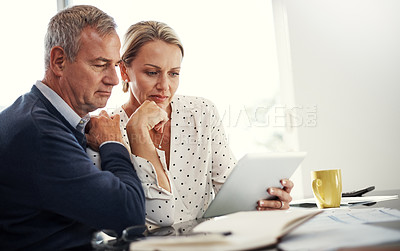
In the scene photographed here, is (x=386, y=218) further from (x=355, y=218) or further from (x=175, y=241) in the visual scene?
(x=175, y=241)

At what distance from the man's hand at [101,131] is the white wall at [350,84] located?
2.48 m

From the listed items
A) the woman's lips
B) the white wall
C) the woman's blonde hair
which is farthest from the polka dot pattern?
the white wall

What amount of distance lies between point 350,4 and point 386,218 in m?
3.10

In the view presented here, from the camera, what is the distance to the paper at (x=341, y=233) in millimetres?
646

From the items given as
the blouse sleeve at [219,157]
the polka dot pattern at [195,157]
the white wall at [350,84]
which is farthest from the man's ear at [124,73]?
the white wall at [350,84]

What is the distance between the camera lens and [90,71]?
1256mm

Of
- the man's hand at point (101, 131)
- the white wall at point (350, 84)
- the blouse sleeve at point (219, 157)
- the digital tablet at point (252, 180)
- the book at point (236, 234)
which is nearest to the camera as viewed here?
the book at point (236, 234)

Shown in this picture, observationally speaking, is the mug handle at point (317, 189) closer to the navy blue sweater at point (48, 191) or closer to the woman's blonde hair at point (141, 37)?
the navy blue sweater at point (48, 191)

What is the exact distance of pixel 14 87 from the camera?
3.16 metres

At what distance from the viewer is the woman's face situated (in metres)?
→ 1.69

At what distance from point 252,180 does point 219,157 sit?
63 cm

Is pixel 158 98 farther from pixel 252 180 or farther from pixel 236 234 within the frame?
pixel 236 234

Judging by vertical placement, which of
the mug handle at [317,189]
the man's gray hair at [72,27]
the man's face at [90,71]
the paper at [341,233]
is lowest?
the mug handle at [317,189]

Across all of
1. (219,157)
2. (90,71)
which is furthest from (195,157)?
(90,71)
